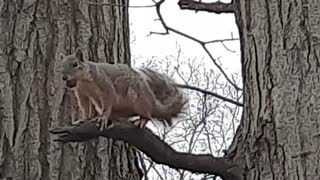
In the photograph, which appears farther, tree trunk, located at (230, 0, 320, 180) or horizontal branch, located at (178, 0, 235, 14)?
horizontal branch, located at (178, 0, 235, 14)

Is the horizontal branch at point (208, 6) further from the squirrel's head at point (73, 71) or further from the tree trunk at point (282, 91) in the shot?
the squirrel's head at point (73, 71)

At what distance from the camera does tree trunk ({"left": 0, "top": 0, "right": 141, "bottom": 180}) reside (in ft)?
6.63

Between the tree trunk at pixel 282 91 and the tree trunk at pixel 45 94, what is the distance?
74 cm

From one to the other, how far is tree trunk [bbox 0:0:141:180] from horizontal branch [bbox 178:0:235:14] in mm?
591

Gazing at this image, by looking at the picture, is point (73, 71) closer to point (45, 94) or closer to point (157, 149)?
point (157, 149)

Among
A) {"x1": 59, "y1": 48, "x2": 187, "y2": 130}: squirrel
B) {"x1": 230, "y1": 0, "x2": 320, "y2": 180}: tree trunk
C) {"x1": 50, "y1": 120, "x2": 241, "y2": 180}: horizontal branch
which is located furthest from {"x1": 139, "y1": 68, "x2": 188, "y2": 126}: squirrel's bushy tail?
{"x1": 230, "y1": 0, "x2": 320, "y2": 180}: tree trunk

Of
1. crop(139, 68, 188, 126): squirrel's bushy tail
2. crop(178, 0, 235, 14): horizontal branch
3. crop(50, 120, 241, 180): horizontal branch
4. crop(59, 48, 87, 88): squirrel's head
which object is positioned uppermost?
crop(178, 0, 235, 14): horizontal branch

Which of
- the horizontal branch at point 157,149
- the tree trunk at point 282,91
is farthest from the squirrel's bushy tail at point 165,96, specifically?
the tree trunk at point 282,91

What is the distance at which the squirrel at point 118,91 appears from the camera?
5.36ft

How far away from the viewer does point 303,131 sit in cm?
131

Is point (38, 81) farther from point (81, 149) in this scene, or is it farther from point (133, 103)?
point (133, 103)

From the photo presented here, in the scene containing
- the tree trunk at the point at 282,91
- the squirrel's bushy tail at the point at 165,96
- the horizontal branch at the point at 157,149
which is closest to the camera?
the tree trunk at the point at 282,91

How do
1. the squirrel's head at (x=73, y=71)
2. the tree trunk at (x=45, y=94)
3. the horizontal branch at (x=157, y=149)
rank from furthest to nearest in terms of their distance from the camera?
1. the tree trunk at (x=45, y=94)
2. the squirrel's head at (x=73, y=71)
3. the horizontal branch at (x=157, y=149)

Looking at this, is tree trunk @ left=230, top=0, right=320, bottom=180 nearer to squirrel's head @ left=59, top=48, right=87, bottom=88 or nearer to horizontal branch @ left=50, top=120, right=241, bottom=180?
horizontal branch @ left=50, top=120, right=241, bottom=180
